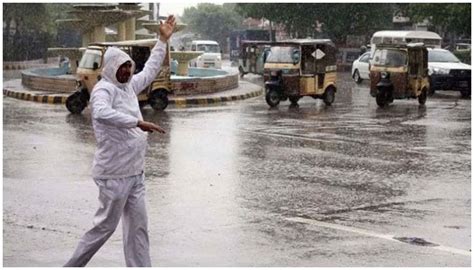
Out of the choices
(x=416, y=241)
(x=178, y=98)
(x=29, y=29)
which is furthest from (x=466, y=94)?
(x=29, y=29)

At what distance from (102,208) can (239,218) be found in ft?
8.76

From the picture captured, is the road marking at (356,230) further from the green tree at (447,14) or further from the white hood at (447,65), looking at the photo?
the green tree at (447,14)

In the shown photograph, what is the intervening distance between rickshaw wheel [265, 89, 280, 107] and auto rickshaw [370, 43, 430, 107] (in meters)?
2.33

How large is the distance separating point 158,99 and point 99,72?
1.66 m

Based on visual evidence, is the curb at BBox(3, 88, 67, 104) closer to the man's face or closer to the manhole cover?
the manhole cover

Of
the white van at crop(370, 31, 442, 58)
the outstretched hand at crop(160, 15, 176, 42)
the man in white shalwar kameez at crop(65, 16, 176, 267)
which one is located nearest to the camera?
the man in white shalwar kameez at crop(65, 16, 176, 267)

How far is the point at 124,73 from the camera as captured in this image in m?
6.30

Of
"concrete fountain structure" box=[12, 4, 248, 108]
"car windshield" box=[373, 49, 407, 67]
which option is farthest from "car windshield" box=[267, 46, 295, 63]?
"concrete fountain structure" box=[12, 4, 248, 108]

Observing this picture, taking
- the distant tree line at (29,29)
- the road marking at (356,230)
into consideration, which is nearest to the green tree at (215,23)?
the distant tree line at (29,29)

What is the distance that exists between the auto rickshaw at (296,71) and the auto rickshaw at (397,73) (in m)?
1.20

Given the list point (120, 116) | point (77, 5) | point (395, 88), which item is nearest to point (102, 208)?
point (120, 116)

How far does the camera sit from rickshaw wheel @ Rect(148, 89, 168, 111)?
21.8 m

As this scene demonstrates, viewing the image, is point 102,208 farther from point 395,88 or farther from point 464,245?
point 395,88

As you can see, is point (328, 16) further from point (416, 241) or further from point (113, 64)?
point (113, 64)
